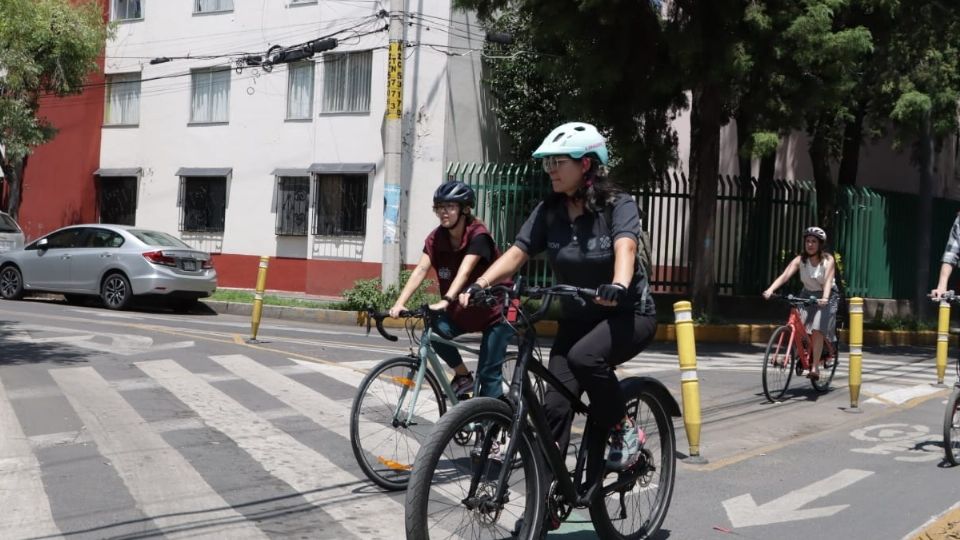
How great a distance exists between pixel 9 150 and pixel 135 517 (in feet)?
69.6

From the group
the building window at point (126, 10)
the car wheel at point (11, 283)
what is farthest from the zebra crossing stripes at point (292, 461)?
the building window at point (126, 10)

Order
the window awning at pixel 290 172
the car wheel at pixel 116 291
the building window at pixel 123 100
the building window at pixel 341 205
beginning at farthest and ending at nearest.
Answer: the building window at pixel 123 100
the window awning at pixel 290 172
the building window at pixel 341 205
the car wheel at pixel 116 291

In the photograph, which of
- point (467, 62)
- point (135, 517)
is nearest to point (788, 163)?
point (467, 62)

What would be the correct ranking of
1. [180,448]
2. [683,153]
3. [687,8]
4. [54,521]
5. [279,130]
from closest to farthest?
[54,521] < [180,448] < [687,8] < [279,130] < [683,153]

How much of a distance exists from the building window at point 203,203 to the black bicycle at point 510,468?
68.7 ft

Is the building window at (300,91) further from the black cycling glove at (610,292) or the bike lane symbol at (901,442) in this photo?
the black cycling glove at (610,292)

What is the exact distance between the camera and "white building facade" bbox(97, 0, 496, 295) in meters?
21.5

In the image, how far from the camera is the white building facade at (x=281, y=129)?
21.5 m

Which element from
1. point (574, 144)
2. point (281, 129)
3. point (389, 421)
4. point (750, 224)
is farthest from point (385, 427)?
point (281, 129)

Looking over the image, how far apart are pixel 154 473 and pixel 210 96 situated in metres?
19.8

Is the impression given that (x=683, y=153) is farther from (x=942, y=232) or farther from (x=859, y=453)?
(x=859, y=453)

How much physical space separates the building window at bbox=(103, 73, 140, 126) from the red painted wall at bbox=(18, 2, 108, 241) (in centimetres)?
26

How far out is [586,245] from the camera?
4836 millimetres

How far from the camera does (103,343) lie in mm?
12000
